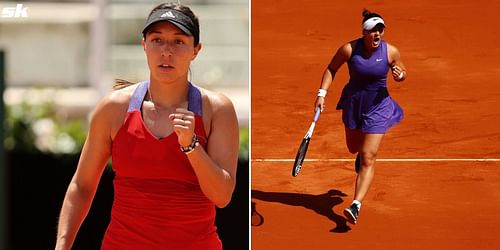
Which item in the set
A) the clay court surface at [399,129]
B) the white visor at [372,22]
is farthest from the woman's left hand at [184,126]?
the white visor at [372,22]

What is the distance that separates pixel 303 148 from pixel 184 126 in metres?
1.57

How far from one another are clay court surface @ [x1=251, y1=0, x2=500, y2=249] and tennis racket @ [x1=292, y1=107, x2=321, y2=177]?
0.9 inches

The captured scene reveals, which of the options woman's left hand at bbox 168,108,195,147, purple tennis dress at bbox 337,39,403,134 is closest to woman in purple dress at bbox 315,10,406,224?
purple tennis dress at bbox 337,39,403,134

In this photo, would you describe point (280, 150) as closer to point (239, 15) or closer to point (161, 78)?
point (161, 78)

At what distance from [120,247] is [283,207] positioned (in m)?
1.42

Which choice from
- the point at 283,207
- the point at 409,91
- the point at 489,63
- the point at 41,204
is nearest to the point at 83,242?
the point at 41,204

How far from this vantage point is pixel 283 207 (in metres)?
4.53

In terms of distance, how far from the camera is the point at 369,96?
444 cm

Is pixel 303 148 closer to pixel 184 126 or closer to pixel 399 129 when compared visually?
pixel 399 129

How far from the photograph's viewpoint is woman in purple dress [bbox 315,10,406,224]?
4422 mm

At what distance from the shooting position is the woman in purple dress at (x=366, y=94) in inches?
174

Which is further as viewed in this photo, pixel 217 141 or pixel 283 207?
pixel 283 207

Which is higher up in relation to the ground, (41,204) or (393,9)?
(393,9)

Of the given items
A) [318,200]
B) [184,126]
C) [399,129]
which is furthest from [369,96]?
[184,126]
